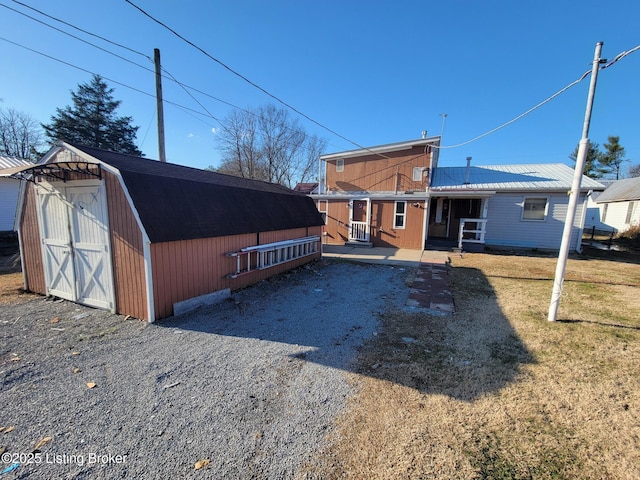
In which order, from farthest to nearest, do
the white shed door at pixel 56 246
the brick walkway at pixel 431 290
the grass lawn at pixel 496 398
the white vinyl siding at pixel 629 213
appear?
the white vinyl siding at pixel 629 213
the brick walkway at pixel 431 290
the white shed door at pixel 56 246
the grass lawn at pixel 496 398

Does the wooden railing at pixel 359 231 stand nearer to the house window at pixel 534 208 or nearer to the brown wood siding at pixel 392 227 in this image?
the brown wood siding at pixel 392 227

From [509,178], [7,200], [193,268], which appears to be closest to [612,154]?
[509,178]

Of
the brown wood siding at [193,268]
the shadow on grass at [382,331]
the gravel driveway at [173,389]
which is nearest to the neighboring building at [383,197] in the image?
the shadow on grass at [382,331]

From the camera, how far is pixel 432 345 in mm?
3717

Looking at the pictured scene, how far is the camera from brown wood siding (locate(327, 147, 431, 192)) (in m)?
13.6

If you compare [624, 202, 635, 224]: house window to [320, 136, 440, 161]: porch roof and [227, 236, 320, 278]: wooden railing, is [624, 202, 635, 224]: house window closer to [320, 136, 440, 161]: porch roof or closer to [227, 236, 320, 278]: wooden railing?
[320, 136, 440, 161]: porch roof

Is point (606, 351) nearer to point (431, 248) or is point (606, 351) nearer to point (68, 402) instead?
point (68, 402)

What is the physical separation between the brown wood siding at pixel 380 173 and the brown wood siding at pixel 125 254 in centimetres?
1225

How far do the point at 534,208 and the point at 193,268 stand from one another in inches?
589

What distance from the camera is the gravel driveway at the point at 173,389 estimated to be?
6.47ft

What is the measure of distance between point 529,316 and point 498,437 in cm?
339

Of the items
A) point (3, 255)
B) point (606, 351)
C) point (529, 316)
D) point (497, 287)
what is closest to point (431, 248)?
point (497, 287)

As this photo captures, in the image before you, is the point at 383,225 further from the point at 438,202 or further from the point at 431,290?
the point at 431,290

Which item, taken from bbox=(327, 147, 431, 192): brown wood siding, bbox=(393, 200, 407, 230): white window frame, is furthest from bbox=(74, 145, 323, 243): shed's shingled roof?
bbox=(327, 147, 431, 192): brown wood siding
